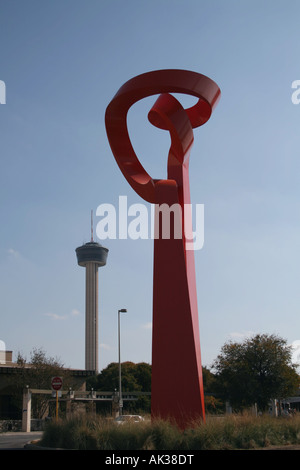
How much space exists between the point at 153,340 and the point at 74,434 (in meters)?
3.91

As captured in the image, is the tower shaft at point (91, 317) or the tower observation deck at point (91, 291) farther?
the tower observation deck at point (91, 291)

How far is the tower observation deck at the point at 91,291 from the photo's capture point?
123 metres

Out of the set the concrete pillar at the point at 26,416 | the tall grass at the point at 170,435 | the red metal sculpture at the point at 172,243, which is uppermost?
the red metal sculpture at the point at 172,243

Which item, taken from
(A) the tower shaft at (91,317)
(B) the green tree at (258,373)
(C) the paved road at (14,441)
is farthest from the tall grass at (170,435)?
(A) the tower shaft at (91,317)

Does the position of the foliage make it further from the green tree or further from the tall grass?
the tall grass

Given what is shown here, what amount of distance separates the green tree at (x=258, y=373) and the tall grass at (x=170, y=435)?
14.9m

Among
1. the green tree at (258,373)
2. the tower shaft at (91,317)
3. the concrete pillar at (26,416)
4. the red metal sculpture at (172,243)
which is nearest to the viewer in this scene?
the red metal sculpture at (172,243)

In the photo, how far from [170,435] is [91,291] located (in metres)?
121

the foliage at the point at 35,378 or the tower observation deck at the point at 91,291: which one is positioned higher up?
the tower observation deck at the point at 91,291

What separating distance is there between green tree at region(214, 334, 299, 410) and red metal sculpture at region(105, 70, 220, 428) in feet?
47.1

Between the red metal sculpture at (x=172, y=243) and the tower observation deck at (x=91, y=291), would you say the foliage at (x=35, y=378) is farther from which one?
the tower observation deck at (x=91, y=291)

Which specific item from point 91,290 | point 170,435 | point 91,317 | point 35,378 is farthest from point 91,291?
point 170,435
